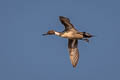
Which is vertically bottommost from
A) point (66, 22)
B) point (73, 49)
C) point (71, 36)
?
point (73, 49)

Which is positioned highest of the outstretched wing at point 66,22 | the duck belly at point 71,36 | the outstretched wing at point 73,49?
the outstretched wing at point 66,22

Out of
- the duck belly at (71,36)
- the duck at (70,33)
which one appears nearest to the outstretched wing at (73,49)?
the duck at (70,33)

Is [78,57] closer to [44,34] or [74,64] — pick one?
[74,64]

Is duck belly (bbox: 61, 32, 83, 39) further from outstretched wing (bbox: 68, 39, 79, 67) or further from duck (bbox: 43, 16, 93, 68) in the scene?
outstretched wing (bbox: 68, 39, 79, 67)

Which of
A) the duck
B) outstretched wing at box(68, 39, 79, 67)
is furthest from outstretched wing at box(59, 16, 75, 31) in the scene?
outstretched wing at box(68, 39, 79, 67)

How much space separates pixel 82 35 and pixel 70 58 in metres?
2.13

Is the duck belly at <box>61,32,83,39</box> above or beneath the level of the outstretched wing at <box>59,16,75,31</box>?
beneath

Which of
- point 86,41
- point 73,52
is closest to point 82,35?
point 86,41

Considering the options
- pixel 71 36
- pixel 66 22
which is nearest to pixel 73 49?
pixel 71 36

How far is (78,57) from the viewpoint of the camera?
2781cm

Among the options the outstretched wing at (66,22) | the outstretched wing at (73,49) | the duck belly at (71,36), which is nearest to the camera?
the outstretched wing at (66,22)

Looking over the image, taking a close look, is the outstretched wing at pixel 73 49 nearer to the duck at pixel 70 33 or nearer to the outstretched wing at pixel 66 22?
the duck at pixel 70 33

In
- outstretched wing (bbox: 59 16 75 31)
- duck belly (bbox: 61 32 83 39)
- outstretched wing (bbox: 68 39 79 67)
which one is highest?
outstretched wing (bbox: 59 16 75 31)

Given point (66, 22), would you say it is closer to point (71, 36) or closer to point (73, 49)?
point (71, 36)
